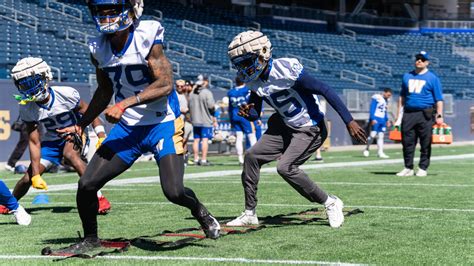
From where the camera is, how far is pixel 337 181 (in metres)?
13.6

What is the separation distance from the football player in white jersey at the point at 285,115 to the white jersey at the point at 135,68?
47.8 inches

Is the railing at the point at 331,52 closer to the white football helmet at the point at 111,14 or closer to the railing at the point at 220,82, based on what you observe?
the railing at the point at 220,82

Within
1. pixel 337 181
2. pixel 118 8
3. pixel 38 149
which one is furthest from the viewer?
pixel 337 181

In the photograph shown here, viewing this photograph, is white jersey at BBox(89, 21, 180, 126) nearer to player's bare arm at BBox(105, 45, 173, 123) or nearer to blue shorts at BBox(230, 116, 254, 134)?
player's bare arm at BBox(105, 45, 173, 123)

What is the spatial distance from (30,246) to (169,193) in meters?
1.26

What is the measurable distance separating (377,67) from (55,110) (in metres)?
34.0

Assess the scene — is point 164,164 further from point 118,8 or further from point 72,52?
point 72,52

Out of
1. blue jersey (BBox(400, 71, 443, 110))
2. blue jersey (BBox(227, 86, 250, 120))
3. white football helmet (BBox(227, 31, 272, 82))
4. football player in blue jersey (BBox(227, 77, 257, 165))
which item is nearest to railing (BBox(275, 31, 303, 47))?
football player in blue jersey (BBox(227, 77, 257, 165))

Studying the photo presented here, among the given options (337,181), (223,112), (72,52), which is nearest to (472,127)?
(223,112)

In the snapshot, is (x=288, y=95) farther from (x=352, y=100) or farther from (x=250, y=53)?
(x=352, y=100)

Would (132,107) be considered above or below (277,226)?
above

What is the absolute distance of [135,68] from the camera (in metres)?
6.39

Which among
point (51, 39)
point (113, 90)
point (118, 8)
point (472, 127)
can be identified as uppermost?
point (118, 8)

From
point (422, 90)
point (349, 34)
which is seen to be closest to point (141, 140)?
point (422, 90)
